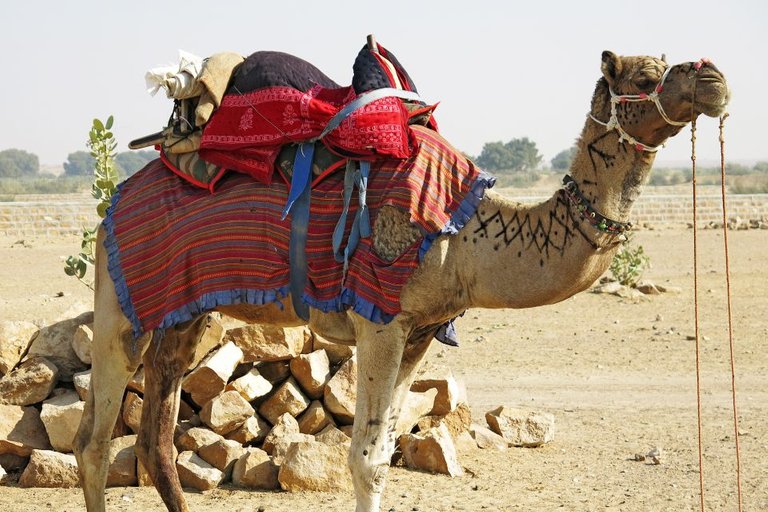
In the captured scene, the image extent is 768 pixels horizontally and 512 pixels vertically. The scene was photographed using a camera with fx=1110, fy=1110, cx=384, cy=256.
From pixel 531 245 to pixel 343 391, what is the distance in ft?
8.81

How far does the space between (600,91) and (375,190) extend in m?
1.10

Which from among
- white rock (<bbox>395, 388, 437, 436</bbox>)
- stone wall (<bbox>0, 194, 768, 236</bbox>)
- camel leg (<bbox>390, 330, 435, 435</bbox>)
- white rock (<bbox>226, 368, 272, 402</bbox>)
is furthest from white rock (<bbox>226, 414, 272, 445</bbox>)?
stone wall (<bbox>0, 194, 768, 236</bbox>)

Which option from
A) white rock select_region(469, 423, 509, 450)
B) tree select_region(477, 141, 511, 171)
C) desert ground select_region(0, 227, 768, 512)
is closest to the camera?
desert ground select_region(0, 227, 768, 512)

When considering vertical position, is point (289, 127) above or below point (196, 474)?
above

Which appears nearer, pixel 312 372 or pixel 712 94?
pixel 712 94

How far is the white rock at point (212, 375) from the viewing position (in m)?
7.14

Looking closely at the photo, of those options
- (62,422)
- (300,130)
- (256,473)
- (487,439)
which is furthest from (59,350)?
(300,130)

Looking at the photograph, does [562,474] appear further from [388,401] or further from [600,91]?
[600,91]

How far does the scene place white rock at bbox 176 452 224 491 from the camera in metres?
6.83

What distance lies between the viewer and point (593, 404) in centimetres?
947

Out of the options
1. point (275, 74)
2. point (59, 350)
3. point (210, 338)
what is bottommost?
point (59, 350)

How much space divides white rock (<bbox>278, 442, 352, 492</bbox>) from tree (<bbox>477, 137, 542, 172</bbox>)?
92.3 metres

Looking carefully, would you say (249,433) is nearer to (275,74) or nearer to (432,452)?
(432,452)

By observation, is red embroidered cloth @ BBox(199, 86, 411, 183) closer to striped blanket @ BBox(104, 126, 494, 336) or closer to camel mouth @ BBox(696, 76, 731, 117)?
striped blanket @ BBox(104, 126, 494, 336)
